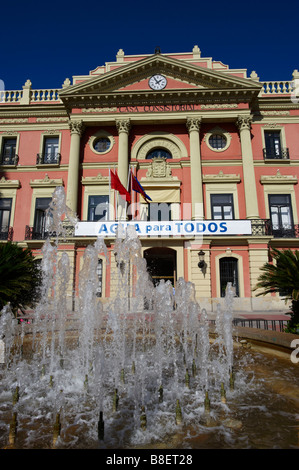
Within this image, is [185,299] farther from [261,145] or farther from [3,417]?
[261,145]

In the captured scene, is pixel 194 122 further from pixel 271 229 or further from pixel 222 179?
pixel 271 229

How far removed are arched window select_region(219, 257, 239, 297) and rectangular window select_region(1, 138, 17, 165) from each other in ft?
54.7

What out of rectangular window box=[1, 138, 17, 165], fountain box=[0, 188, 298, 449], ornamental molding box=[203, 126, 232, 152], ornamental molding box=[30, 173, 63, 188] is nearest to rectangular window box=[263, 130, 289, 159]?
ornamental molding box=[203, 126, 232, 152]

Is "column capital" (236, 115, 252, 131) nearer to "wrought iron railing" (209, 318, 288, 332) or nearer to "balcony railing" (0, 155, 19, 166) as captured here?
"wrought iron railing" (209, 318, 288, 332)

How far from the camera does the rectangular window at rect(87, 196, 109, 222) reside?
19359 millimetres

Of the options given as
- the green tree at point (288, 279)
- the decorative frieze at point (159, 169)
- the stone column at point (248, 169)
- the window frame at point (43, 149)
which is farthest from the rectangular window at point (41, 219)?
the green tree at point (288, 279)

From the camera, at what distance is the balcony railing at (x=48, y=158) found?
20.5 meters

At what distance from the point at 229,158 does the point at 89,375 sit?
17.9 metres

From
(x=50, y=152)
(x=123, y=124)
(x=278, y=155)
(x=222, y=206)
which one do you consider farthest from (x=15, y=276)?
(x=278, y=155)

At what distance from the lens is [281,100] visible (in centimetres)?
2027

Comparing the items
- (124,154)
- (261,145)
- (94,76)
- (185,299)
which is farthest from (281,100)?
(185,299)

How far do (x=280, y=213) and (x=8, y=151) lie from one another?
20258mm

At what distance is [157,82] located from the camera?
796 inches

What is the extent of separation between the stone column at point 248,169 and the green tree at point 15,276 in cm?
1384
